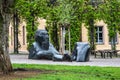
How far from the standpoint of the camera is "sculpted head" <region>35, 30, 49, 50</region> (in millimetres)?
29203

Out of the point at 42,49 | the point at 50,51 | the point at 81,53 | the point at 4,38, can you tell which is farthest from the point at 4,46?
the point at 42,49

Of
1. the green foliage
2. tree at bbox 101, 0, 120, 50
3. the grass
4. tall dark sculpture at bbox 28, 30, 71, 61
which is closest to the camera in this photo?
the grass

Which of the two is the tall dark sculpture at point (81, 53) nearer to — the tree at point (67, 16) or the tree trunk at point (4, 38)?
the tree at point (67, 16)

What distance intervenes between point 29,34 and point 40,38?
8.62 m

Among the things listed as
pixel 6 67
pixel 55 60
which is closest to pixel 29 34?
pixel 55 60

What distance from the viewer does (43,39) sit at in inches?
1163

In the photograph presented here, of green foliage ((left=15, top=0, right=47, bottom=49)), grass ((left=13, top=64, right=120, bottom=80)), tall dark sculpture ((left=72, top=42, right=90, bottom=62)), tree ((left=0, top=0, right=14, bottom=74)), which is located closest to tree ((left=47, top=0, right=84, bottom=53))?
green foliage ((left=15, top=0, right=47, bottom=49))

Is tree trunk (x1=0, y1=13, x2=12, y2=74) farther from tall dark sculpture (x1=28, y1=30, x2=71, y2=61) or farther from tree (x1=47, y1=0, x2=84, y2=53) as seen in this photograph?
tree (x1=47, y1=0, x2=84, y2=53)

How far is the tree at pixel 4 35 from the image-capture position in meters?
14.8

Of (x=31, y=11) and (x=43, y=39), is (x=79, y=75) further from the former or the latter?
(x=31, y=11)

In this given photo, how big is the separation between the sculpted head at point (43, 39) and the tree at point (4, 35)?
46.0 ft

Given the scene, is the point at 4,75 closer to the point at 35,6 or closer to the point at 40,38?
the point at 40,38

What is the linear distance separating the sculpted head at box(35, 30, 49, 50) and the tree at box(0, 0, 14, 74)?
14030 millimetres

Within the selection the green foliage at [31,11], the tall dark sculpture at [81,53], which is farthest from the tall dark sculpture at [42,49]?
the green foliage at [31,11]
